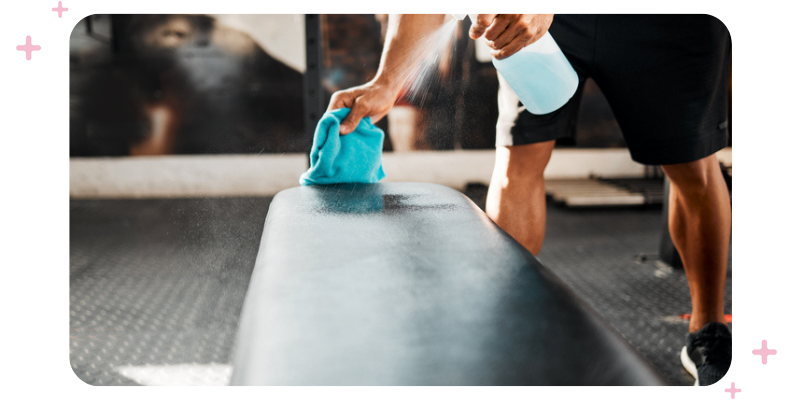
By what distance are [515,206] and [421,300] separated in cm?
48

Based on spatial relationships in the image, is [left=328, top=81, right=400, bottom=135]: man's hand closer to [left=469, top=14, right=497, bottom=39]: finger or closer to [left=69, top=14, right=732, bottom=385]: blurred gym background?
[left=69, top=14, right=732, bottom=385]: blurred gym background

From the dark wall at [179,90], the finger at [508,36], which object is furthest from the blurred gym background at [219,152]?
the finger at [508,36]

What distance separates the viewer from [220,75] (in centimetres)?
78

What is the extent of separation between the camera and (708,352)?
72 cm

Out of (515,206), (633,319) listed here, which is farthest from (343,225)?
(633,319)

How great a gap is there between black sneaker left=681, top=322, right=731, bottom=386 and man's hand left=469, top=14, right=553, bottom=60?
0.48 metres

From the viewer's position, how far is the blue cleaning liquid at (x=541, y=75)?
575mm

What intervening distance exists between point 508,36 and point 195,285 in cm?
91

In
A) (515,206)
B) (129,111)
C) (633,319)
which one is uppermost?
(129,111)

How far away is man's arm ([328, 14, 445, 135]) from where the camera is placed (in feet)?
2.02
